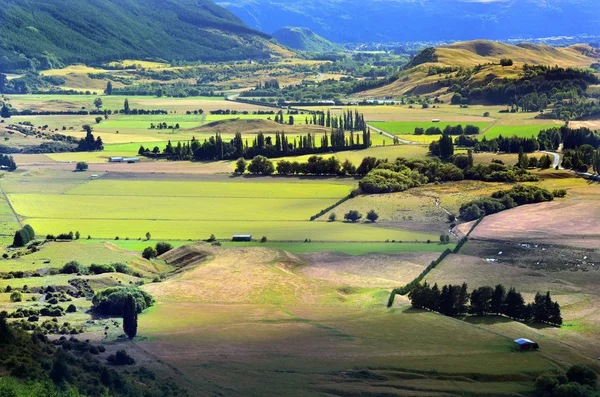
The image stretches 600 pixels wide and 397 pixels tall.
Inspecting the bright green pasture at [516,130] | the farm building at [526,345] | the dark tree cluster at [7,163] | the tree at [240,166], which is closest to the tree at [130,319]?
the farm building at [526,345]

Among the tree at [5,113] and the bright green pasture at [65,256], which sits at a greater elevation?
the tree at [5,113]

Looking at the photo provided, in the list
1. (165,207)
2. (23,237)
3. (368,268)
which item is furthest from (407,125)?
(368,268)

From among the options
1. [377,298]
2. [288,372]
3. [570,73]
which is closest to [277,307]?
[377,298]

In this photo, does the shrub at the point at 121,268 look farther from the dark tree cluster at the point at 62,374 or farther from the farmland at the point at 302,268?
the dark tree cluster at the point at 62,374

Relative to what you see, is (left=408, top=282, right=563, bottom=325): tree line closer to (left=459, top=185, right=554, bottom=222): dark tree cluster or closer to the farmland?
the farmland

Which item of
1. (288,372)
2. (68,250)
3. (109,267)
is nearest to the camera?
(288,372)

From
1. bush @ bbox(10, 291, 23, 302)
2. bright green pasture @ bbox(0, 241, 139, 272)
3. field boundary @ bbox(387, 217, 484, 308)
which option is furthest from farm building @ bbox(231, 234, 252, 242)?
bush @ bbox(10, 291, 23, 302)

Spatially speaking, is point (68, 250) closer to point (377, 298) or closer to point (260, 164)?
point (377, 298)
